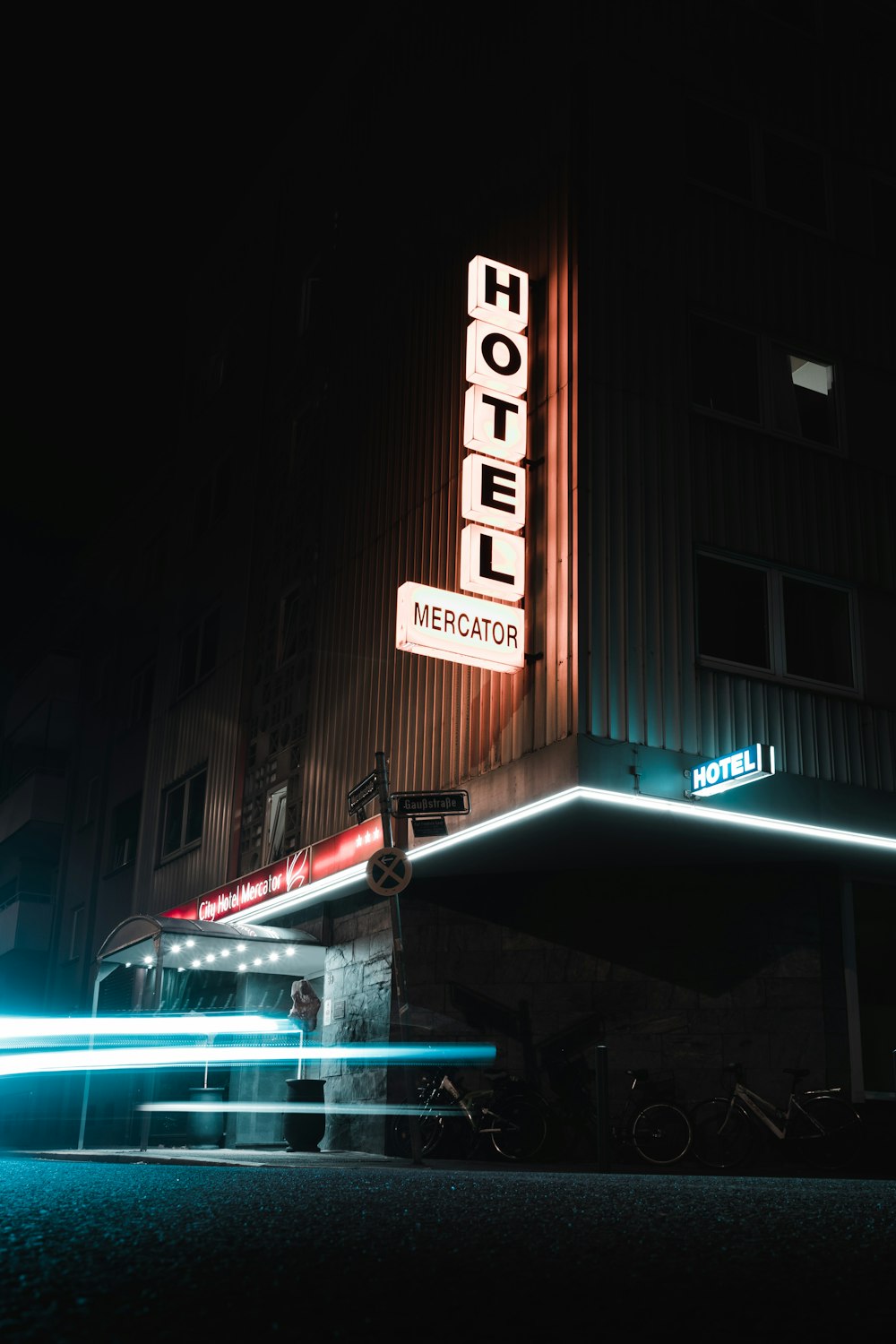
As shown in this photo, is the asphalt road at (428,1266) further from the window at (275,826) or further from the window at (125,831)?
the window at (125,831)

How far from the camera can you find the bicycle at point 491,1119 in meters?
15.0

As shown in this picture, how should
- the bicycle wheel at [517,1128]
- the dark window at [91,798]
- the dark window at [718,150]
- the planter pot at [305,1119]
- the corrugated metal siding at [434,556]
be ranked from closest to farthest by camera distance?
the corrugated metal siding at [434,556]
the bicycle wheel at [517,1128]
the planter pot at [305,1119]
the dark window at [718,150]
the dark window at [91,798]

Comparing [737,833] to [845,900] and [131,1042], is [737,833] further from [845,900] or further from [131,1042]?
[131,1042]

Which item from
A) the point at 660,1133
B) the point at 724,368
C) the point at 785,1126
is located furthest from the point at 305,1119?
the point at 724,368

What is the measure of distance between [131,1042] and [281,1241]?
15692mm

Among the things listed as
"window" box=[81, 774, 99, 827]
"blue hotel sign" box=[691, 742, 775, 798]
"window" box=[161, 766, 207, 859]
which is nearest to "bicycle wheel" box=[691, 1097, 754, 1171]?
"blue hotel sign" box=[691, 742, 775, 798]

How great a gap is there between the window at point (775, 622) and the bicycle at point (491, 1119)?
555 centimetres

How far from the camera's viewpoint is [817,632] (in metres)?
16.0

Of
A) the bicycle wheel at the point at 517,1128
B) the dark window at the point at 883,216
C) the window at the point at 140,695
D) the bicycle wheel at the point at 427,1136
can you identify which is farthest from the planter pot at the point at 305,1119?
the window at the point at 140,695

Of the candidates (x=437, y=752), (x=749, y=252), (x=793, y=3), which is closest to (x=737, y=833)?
(x=437, y=752)

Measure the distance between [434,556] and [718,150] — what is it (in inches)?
260

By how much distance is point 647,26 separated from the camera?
17.0 metres

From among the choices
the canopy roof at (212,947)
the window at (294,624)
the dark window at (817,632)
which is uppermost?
the window at (294,624)

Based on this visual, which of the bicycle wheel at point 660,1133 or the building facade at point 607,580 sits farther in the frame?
the building facade at point 607,580
